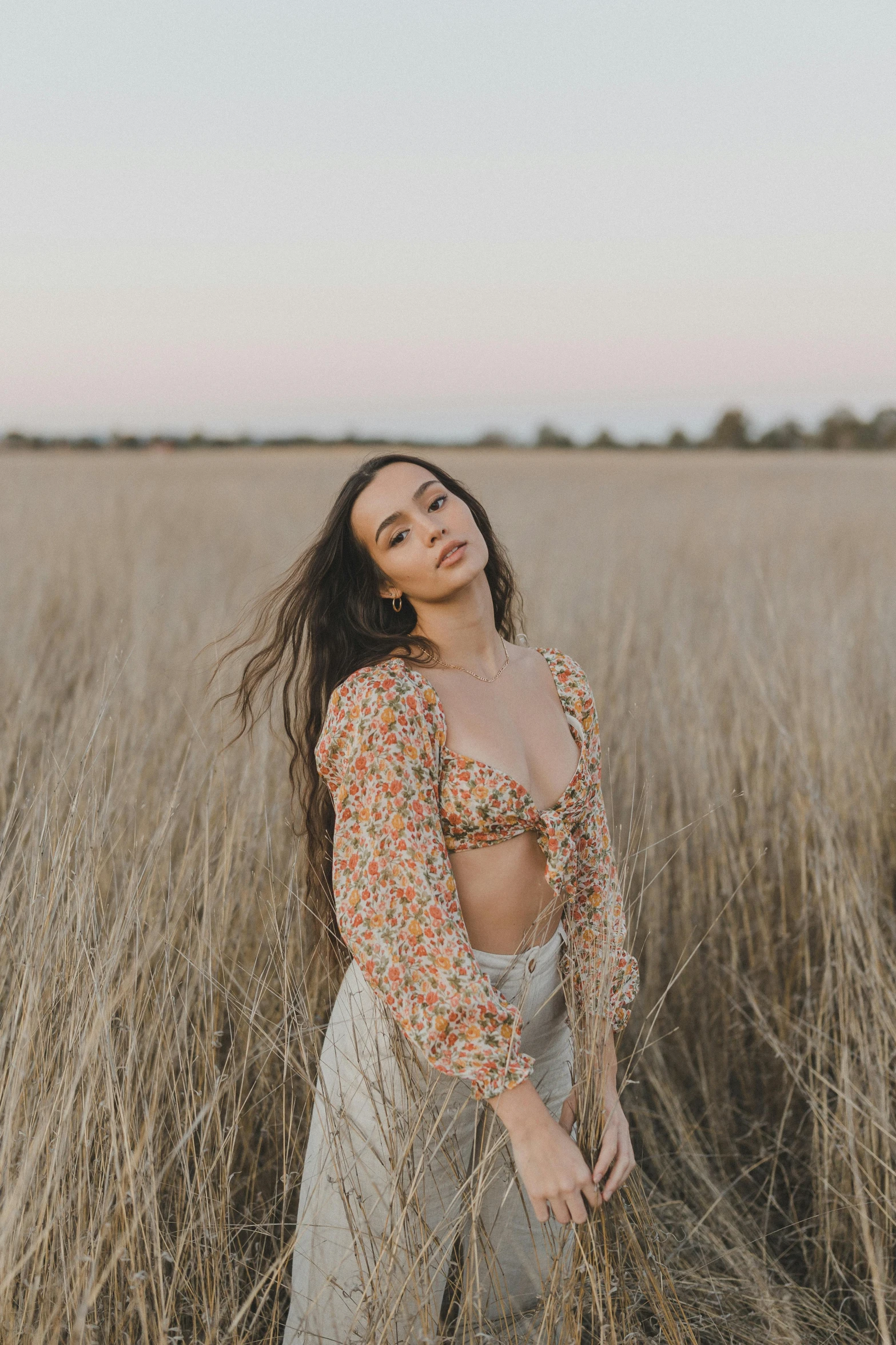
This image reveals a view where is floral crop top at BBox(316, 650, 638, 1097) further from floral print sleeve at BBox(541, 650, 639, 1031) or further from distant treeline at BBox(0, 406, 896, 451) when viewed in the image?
distant treeline at BBox(0, 406, 896, 451)

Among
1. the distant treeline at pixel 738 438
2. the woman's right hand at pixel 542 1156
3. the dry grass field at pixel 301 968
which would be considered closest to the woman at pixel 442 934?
the woman's right hand at pixel 542 1156

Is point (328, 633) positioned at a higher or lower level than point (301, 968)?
higher

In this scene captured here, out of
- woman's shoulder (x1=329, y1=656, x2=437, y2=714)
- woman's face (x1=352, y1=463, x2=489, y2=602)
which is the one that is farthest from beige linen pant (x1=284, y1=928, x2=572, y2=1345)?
woman's face (x1=352, y1=463, x2=489, y2=602)

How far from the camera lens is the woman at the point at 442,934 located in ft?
3.68

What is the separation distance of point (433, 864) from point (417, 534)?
449 mm

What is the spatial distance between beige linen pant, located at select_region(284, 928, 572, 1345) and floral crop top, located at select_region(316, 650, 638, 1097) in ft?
0.27

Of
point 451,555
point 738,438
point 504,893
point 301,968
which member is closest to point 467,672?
point 451,555

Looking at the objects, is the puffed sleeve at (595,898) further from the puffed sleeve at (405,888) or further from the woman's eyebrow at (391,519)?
the woman's eyebrow at (391,519)

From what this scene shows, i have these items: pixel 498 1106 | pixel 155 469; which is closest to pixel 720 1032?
pixel 498 1106

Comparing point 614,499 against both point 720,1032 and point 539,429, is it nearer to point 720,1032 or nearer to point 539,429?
point 720,1032

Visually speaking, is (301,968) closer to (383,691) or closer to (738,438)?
(383,691)

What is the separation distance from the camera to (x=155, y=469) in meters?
13.6

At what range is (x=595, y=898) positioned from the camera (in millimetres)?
1409

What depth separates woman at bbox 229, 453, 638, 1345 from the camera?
1121mm
